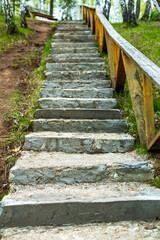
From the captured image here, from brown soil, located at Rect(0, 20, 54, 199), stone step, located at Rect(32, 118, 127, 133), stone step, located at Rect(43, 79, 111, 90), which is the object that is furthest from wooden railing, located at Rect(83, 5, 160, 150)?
brown soil, located at Rect(0, 20, 54, 199)

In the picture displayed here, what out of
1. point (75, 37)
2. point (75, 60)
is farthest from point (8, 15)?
point (75, 60)

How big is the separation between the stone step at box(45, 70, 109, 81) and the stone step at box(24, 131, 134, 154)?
1.96 metres

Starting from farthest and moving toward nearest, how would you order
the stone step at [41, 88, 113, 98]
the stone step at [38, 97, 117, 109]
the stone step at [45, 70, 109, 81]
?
the stone step at [45, 70, 109, 81] → the stone step at [41, 88, 113, 98] → the stone step at [38, 97, 117, 109]

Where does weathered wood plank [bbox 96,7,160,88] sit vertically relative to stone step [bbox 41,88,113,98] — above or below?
above

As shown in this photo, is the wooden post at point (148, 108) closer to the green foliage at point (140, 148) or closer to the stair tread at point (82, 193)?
the green foliage at point (140, 148)

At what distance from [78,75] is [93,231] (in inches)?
124

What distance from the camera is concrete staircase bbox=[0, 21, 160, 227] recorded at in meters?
1.60

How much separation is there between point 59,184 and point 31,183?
0.27m

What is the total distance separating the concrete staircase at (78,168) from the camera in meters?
1.60

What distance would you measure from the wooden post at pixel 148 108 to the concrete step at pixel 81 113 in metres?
0.90

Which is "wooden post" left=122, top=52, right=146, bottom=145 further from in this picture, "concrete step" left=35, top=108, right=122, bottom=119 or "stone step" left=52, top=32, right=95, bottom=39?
"stone step" left=52, top=32, right=95, bottom=39

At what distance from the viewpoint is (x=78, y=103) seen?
10.6 feet

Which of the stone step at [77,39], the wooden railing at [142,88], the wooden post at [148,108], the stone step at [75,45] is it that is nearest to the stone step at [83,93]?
the wooden railing at [142,88]

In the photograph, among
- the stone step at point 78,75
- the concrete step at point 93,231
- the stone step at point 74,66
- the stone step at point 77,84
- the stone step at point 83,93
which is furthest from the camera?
the stone step at point 74,66
